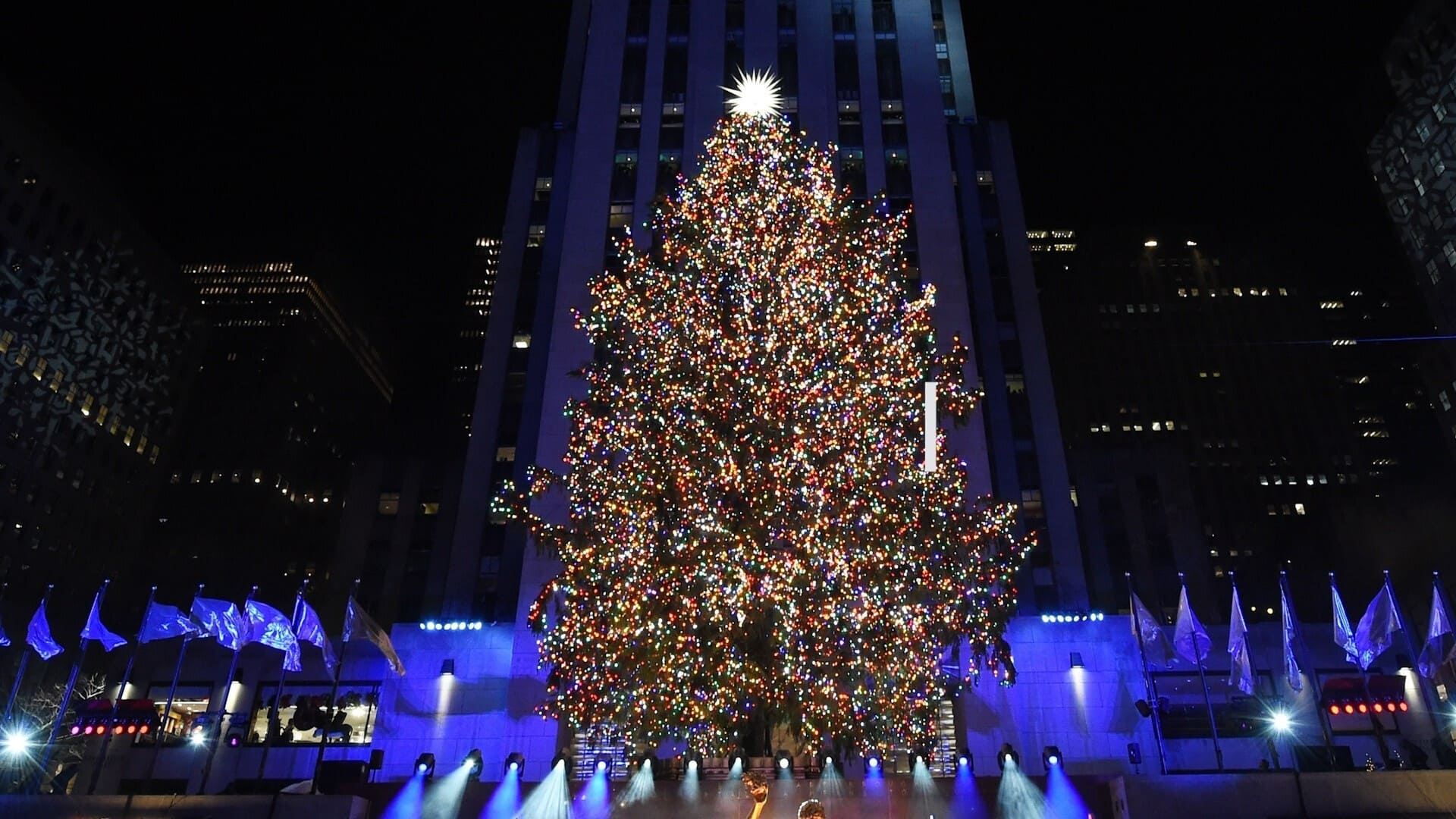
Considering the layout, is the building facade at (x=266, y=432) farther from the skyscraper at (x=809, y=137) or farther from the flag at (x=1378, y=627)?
the flag at (x=1378, y=627)

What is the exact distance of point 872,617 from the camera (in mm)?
16812

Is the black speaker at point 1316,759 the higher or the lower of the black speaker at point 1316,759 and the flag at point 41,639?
the lower

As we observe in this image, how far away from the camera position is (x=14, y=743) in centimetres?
3316

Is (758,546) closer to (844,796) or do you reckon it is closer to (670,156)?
(844,796)

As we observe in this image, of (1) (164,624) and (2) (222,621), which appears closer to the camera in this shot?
(2) (222,621)

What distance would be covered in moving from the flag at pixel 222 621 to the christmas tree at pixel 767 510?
648 cm

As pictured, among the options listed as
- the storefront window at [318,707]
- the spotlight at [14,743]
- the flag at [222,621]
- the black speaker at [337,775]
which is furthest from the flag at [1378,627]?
the spotlight at [14,743]

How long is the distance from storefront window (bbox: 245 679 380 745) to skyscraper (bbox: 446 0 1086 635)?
13.1ft

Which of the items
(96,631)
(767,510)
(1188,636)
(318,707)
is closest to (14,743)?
(318,707)

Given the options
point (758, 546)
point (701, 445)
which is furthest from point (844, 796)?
point (701, 445)

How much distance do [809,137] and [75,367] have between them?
196 feet

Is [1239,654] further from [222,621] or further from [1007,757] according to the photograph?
[222,621]

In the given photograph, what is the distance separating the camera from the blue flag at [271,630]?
1972 centimetres

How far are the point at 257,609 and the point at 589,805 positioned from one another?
8864 millimetres
